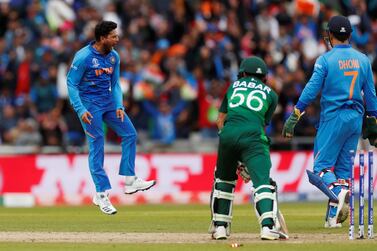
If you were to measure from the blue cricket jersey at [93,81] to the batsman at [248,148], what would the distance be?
320 cm

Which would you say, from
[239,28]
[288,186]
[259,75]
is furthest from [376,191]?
[259,75]

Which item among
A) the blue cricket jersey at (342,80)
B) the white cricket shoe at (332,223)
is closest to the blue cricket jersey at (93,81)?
the blue cricket jersey at (342,80)

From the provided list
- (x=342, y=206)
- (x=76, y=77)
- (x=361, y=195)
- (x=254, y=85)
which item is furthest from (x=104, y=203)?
(x=361, y=195)

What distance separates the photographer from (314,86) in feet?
50.9

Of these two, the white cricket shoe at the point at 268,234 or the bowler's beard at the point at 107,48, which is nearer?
the white cricket shoe at the point at 268,234

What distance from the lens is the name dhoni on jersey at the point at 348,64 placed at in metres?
15.7

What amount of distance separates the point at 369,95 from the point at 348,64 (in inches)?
20.8

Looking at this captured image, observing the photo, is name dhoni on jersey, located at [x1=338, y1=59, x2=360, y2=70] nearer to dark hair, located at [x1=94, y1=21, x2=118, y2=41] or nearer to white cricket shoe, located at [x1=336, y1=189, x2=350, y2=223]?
white cricket shoe, located at [x1=336, y1=189, x2=350, y2=223]

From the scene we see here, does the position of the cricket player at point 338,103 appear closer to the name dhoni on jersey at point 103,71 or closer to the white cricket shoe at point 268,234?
the white cricket shoe at point 268,234

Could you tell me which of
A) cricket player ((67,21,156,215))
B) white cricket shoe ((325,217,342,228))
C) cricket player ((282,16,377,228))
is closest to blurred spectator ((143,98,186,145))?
cricket player ((67,21,156,215))

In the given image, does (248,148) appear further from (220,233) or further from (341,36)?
(341,36)

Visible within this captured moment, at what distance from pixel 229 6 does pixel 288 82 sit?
415 cm

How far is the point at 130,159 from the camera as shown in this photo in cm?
1734

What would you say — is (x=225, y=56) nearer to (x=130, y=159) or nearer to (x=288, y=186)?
(x=288, y=186)
